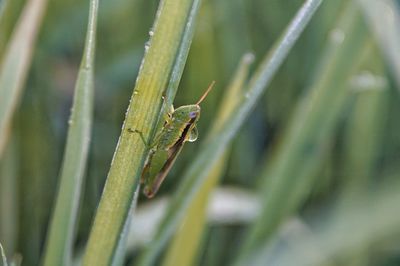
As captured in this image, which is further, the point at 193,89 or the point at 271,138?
the point at 271,138

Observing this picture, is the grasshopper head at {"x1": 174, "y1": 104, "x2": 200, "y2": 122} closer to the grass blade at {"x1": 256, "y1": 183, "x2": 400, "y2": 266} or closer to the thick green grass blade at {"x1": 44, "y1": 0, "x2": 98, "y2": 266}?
the thick green grass blade at {"x1": 44, "y1": 0, "x2": 98, "y2": 266}

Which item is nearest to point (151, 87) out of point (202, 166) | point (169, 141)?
point (169, 141)

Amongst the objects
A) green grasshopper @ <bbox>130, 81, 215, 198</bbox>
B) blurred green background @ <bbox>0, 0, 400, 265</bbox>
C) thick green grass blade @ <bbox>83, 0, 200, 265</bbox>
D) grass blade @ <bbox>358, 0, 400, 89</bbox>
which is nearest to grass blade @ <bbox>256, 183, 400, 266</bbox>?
blurred green background @ <bbox>0, 0, 400, 265</bbox>

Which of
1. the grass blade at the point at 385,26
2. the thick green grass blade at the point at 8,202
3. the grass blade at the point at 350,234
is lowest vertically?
the thick green grass blade at the point at 8,202

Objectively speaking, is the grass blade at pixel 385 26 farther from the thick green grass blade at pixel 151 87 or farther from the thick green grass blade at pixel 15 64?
the thick green grass blade at pixel 151 87

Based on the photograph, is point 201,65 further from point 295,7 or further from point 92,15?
point 92,15

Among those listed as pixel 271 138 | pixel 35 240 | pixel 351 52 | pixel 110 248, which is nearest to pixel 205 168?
pixel 110 248

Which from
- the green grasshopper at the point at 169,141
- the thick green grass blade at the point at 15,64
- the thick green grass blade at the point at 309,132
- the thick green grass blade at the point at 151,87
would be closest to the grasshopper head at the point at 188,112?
the green grasshopper at the point at 169,141

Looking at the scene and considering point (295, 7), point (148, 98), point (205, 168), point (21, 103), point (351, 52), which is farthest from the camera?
point (295, 7)

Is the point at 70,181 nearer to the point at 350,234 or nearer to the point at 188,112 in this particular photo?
the point at 188,112
